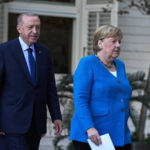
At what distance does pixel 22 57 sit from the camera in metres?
4.61

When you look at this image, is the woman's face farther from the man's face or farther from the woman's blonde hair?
the man's face

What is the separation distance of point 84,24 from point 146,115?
105 inches

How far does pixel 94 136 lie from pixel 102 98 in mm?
298

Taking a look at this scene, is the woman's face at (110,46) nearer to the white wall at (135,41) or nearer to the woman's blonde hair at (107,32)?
the woman's blonde hair at (107,32)

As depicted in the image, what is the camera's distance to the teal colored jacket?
4031mm

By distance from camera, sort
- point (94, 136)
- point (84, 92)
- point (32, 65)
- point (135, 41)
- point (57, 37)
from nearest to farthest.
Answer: point (94, 136) < point (84, 92) < point (32, 65) < point (57, 37) < point (135, 41)

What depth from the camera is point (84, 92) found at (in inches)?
158

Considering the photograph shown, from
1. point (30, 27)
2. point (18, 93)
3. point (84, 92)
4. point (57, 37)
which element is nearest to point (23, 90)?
point (18, 93)

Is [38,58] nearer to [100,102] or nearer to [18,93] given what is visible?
[18,93]

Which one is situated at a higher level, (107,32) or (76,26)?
(76,26)

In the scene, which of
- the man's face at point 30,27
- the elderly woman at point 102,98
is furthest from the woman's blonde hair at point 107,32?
the man's face at point 30,27

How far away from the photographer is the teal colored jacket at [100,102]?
4031mm

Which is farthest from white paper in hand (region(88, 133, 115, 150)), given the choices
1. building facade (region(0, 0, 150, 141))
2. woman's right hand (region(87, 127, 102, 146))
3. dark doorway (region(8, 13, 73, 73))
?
dark doorway (region(8, 13, 73, 73))

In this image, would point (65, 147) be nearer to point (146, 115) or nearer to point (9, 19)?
point (146, 115)
